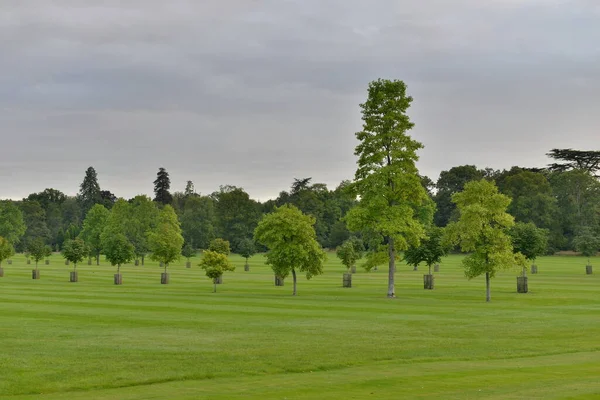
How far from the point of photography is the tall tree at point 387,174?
2375 inches

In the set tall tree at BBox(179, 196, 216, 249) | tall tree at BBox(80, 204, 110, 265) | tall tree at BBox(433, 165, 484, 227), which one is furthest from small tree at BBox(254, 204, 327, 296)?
tall tree at BBox(433, 165, 484, 227)

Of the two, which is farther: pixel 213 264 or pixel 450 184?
pixel 450 184

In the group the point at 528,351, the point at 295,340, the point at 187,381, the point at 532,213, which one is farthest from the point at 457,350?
the point at 532,213

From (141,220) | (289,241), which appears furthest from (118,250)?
(141,220)

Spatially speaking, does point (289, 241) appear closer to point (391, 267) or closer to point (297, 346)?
point (391, 267)

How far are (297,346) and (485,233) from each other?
2933 centimetres

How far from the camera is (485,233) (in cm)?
5478

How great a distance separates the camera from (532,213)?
16162 cm

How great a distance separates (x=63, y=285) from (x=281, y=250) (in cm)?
2134

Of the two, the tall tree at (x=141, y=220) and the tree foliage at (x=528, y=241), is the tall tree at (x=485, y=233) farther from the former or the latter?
the tall tree at (x=141, y=220)

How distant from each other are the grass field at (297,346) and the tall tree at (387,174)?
721 centimetres

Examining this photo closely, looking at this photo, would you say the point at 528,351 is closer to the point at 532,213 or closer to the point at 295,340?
the point at 295,340

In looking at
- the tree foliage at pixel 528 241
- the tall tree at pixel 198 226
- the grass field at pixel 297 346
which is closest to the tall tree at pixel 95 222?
the tall tree at pixel 198 226

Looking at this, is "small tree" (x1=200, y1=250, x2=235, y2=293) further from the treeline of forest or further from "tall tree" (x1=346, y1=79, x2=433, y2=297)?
the treeline of forest
